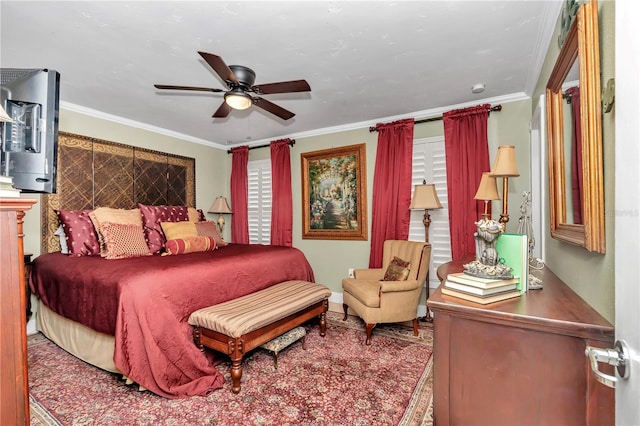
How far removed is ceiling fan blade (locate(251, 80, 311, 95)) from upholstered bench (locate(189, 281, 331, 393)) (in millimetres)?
1754

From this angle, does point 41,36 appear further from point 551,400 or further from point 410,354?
point 410,354

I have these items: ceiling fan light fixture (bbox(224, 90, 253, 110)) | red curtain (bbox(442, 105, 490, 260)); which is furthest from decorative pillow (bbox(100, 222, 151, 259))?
red curtain (bbox(442, 105, 490, 260))

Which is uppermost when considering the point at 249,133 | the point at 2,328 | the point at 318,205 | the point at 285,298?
the point at 249,133

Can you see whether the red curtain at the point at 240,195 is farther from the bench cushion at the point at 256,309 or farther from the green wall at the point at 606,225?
the green wall at the point at 606,225

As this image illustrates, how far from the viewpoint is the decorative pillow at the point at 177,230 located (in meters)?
3.64

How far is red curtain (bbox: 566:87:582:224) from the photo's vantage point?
126 centimetres

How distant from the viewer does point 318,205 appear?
4.47 m

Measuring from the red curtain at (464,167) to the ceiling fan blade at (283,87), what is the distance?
1.99 metres

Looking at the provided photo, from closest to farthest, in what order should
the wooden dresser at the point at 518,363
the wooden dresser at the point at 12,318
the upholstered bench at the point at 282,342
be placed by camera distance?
the wooden dresser at the point at 518,363, the wooden dresser at the point at 12,318, the upholstered bench at the point at 282,342

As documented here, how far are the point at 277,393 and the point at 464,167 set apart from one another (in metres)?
2.91

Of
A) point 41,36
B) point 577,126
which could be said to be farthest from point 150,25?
point 577,126

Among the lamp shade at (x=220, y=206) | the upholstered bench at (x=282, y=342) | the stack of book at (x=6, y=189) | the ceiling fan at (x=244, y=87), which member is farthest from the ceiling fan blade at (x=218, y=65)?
the lamp shade at (x=220, y=206)

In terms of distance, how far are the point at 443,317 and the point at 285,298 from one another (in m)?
1.84

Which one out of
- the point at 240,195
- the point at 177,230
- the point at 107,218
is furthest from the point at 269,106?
the point at 240,195
